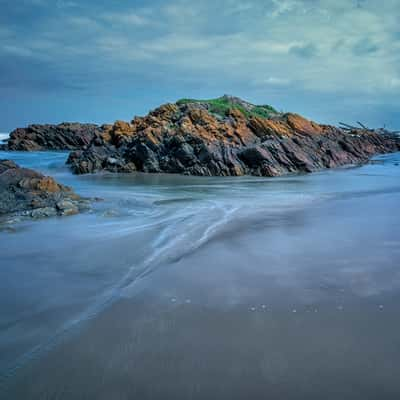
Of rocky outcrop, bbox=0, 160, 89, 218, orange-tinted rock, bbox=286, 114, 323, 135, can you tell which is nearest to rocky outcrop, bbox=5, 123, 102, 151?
orange-tinted rock, bbox=286, 114, 323, 135

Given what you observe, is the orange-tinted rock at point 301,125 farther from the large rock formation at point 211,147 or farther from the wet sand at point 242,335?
the wet sand at point 242,335

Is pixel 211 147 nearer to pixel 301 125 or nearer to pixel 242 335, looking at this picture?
pixel 301 125

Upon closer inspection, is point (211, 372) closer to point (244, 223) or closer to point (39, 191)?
point (244, 223)

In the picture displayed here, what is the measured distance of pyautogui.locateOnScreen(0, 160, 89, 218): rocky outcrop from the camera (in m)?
7.81

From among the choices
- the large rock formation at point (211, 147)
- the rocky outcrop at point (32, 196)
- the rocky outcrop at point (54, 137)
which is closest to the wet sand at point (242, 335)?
the rocky outcrop at point (32, 196)

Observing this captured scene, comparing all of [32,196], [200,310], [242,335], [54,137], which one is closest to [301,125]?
[32,196]

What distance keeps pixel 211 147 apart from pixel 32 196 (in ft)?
42.0

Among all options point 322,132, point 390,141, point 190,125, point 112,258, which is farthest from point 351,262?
point 390,141

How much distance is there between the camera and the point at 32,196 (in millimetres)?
8492

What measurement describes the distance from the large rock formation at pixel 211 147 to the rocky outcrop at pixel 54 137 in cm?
2904

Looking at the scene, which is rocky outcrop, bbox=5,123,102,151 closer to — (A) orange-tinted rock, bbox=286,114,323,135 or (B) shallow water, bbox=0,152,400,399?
(A) orange-tinted rock, bbox=286,114,323,135


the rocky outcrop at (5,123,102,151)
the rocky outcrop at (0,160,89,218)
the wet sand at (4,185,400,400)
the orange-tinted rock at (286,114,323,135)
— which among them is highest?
the rocky outcrop at (5,123,102,151)

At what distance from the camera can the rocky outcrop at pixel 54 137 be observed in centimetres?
5300

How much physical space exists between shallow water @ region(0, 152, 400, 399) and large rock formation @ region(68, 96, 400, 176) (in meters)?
13.0
